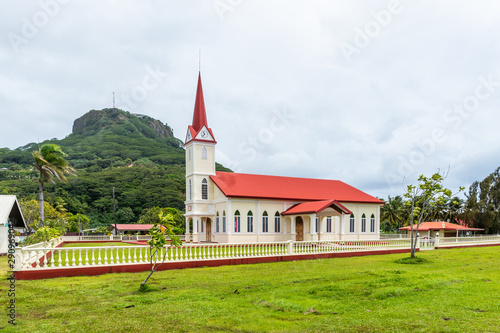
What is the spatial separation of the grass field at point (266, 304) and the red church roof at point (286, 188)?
2075 centimetres

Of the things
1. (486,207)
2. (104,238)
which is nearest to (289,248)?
(104,238)

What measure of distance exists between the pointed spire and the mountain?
68.8 feet

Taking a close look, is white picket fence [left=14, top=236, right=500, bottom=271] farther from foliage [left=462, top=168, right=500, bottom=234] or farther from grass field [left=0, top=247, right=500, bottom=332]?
foliage [left=462, top=168, right=500, bottom=234]

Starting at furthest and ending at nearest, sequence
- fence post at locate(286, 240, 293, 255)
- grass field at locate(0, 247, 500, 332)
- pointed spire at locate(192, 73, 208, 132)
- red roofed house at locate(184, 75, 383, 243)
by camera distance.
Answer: pointed spire at locate(192, 73, 208, 132)
red roofed house at locate(184, 75, 383, 243)
fence post at locate(286, 240, 293, 255)
grass field at locate(0, 247, 500, 332)

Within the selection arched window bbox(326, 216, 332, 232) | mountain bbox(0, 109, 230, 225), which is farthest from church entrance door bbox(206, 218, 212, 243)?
mountain bbox(0, 109, 230, 225)

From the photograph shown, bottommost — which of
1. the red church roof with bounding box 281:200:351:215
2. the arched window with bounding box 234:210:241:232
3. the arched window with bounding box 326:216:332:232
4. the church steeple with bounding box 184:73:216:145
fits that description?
the arched window with bounding box 326:216:332:232

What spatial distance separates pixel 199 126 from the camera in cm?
3528

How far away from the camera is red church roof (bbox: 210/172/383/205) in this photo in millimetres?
33438

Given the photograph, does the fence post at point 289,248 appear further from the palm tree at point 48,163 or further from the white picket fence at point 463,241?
the palm tree at point 48,163

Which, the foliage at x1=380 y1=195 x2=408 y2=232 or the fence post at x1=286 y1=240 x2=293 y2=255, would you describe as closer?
the fence post at x1=286 y1=240 x2=293 y2=255

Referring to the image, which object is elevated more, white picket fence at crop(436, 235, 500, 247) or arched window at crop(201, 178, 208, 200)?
arched window at crop(201, 178, 208, 200)

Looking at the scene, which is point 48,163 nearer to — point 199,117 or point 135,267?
point 199,117

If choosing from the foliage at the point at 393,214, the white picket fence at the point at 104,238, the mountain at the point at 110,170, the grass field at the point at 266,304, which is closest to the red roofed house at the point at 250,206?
the white picket fence at the point at 104,238

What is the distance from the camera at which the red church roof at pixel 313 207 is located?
30273 millimetres
